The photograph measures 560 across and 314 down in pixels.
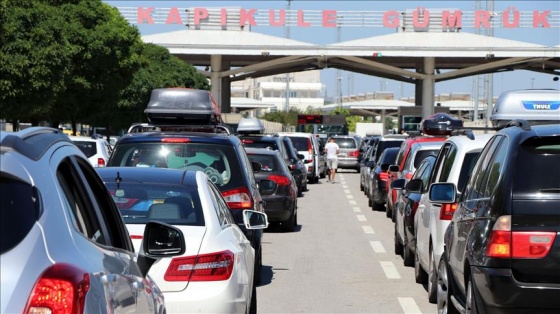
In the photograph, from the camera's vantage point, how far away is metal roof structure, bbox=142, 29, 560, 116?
69125 mm

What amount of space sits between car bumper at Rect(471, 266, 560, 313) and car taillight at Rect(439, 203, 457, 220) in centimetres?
371

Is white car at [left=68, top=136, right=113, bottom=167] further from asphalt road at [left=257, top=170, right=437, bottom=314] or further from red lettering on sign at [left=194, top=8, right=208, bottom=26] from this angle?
red lettering on sign at [left=194, top=8, right=208, bottom=26]

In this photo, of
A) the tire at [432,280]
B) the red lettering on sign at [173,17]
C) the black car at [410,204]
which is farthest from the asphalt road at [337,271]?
the red lettering on sign at [173,17]

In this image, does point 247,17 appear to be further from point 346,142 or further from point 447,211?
point 447,211

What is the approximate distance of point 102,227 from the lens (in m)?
4.70

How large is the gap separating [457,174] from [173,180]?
366cm

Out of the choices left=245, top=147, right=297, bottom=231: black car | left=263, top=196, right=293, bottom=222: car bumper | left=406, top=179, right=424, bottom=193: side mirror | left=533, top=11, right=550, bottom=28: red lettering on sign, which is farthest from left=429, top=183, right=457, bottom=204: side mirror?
left=533, top=11, right=550, bottom=28: red lettering on sign

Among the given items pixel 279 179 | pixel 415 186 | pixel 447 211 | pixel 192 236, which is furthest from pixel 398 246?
pixel 192 236

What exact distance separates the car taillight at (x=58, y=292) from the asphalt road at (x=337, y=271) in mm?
7260

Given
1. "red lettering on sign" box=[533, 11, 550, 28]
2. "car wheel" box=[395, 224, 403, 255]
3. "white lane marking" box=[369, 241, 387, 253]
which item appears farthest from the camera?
"red lettering on sign" box=[533, 11, 550, 28]

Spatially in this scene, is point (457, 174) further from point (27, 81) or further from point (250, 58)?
point (250, 58)

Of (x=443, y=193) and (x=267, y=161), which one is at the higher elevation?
(x=443, y=193)

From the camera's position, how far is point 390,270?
13.9 metres

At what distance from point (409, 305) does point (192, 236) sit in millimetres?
4286
